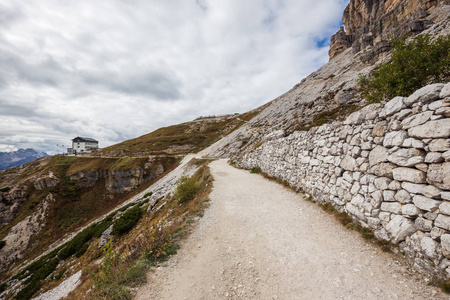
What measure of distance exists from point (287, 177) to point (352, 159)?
20.9 ft

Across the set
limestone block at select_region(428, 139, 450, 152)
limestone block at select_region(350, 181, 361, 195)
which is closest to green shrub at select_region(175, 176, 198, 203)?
limestone block at select_region(350, 181, 361, 195)

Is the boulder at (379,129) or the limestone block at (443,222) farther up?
the boulder at (379,129)

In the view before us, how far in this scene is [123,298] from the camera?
4145mm

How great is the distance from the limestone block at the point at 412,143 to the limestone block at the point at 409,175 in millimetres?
713

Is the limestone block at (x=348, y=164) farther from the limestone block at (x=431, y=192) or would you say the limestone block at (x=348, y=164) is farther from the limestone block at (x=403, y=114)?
the limestone block at (x=431, y=192)

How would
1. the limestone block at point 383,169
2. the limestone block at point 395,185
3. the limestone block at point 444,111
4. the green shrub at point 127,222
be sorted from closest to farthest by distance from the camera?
the limestone block at point 444,111
the limestone block at point 395,185
the limestone block at point 383,169
the green shrub at point 127,222

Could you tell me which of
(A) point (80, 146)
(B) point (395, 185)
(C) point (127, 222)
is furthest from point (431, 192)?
(A) point (80, 146)

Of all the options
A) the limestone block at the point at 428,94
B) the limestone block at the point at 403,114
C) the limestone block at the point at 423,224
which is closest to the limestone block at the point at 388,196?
the limestone block at the point at 423,224

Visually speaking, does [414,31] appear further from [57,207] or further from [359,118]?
[57,207]

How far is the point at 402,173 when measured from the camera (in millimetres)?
5398

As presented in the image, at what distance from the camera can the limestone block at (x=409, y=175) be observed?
194 inches

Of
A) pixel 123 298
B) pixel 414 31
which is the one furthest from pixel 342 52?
pixel 123 298

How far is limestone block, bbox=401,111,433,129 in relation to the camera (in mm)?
5016

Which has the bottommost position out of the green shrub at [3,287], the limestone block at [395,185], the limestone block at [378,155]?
the green shrub at [3,287]
